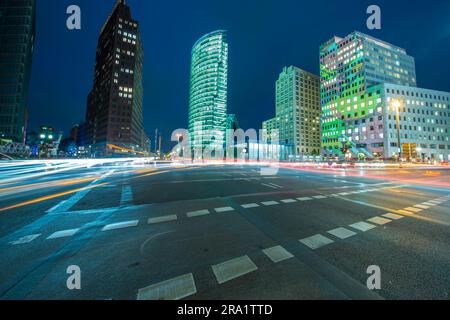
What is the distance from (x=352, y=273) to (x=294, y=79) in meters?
135

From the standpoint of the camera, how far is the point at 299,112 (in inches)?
4648

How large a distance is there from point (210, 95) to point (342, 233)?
12408 centimetres

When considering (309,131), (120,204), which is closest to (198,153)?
(309,131)

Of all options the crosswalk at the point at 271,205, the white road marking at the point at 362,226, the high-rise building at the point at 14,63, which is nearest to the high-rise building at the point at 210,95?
the high-rise building at the point at 14,63

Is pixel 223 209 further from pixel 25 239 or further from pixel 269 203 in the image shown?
pixel 25 239

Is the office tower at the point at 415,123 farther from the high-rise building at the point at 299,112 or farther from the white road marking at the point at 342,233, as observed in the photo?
the white road marking at the point at 342,233

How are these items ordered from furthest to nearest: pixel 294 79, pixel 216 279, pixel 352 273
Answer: pixel 294 79, pixel 352 273, pixel 216 279

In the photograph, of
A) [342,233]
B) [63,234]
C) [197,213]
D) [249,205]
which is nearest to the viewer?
[63,234]

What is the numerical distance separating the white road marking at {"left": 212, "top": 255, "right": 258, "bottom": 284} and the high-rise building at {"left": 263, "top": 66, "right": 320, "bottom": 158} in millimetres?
116488

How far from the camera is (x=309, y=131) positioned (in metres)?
120

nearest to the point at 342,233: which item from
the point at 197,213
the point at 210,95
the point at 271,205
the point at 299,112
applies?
the point at 271,205

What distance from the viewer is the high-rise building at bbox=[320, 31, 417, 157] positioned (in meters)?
79.0

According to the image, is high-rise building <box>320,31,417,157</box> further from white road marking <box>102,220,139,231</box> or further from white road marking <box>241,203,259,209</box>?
white road marking <box>102,220,139,231</box>
